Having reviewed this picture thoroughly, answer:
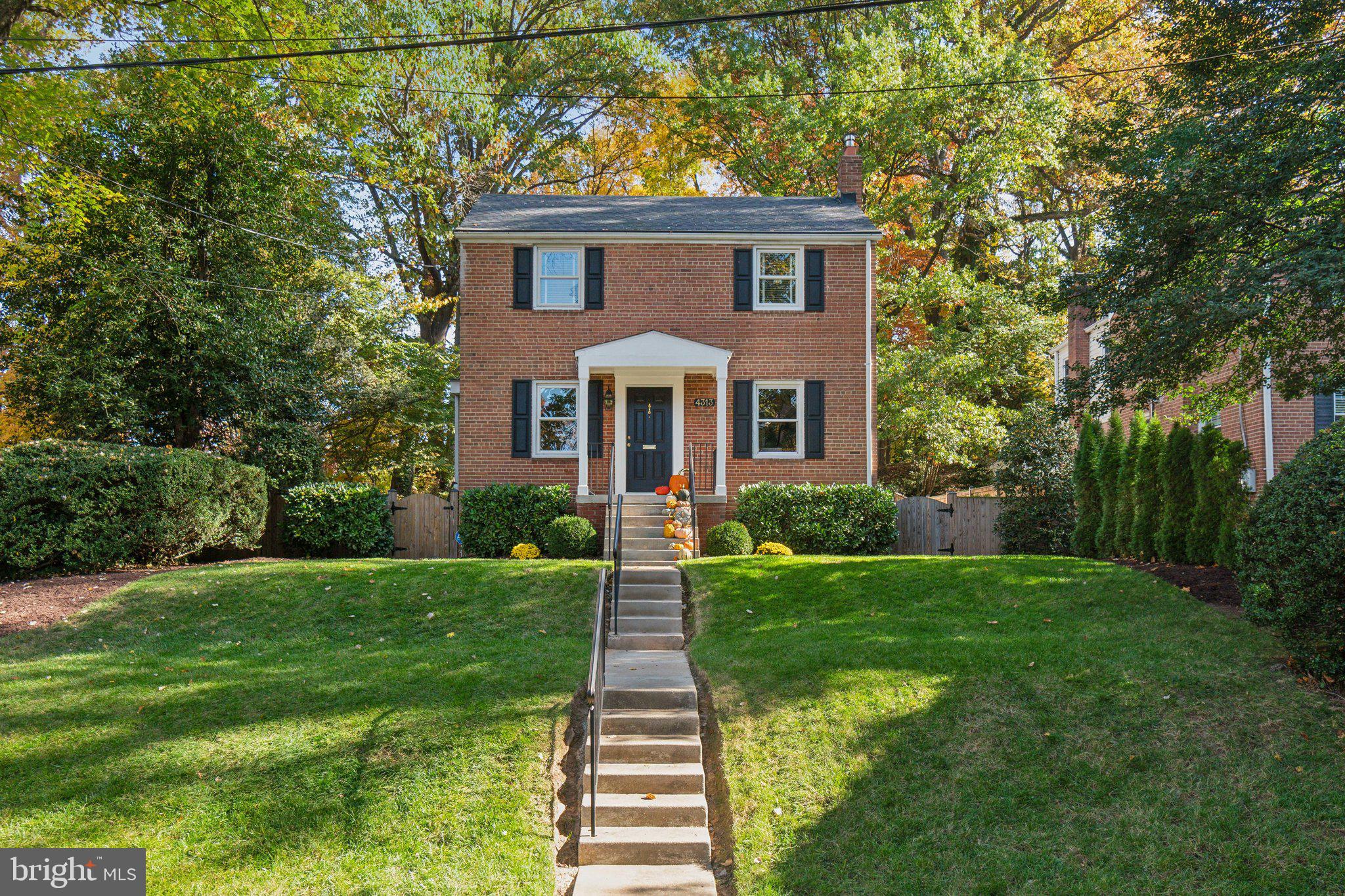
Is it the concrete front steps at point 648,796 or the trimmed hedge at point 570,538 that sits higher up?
the trimmed hedge at point 570,538

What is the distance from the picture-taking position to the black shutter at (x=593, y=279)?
17.9 m

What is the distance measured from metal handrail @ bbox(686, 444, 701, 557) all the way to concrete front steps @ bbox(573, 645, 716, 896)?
19.7ft

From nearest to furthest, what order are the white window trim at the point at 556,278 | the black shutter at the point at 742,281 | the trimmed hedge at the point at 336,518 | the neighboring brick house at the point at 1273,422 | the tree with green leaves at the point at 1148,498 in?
the tree with green leaves at the point at 1148,498 → the neighboring brick house at the point at 1273,422 → the trimmed hedge at the point at 336,518 → the white window trim at the point at 556,278 → the black shutter at the point at 742,281

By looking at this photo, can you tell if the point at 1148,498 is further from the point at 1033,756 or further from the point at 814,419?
the point at 1033,756

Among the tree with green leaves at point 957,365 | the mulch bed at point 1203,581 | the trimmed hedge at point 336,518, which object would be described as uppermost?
the tree with green leaves at point 957,365

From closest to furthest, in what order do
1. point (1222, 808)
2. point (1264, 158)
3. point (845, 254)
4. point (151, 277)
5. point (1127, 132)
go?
1. point (1222, 808)
2. point (1264, 158)
3. point (1127, 132)
4. point (151, 277)
5. point (845, 254)

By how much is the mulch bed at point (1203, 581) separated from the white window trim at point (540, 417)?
32.5 feet

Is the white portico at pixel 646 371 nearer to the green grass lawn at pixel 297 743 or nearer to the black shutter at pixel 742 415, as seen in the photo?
the black shutter at pixel 742 415

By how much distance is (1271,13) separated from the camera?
400 inches

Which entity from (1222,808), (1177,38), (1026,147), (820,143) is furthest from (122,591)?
(1026,147)

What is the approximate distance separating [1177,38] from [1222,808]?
29.3 ft

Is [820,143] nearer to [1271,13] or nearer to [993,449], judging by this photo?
[993,449]

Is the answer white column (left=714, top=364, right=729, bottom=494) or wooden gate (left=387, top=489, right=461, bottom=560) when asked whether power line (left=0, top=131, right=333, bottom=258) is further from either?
white column (left=714, top=364, right=729, bottom=494)

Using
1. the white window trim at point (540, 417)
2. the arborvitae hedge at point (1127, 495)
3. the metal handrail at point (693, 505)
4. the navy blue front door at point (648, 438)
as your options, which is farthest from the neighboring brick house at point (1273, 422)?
the white window trim at point (540, 417)
